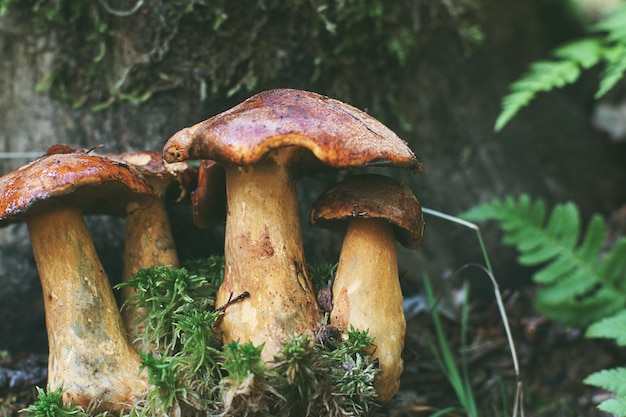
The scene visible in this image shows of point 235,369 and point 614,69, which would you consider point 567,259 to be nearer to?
point 614,69

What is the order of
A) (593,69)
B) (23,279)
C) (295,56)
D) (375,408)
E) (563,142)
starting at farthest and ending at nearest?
(593,69), (563,142), (295,56), (23,279), (375,408)

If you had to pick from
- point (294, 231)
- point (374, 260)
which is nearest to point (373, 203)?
point (374, 260)

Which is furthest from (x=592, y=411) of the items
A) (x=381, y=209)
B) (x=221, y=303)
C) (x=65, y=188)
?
(x=65, y=188)

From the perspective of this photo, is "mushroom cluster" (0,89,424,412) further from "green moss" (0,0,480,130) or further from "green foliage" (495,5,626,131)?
"green foliage" (495,5,626,131)

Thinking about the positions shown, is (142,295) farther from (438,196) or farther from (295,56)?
(438,196)

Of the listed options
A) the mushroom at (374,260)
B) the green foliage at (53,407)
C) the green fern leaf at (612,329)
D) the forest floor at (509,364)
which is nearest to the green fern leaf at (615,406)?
the green fern leaf at (612,329)

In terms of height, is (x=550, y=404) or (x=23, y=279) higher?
(x=23, y=279)
